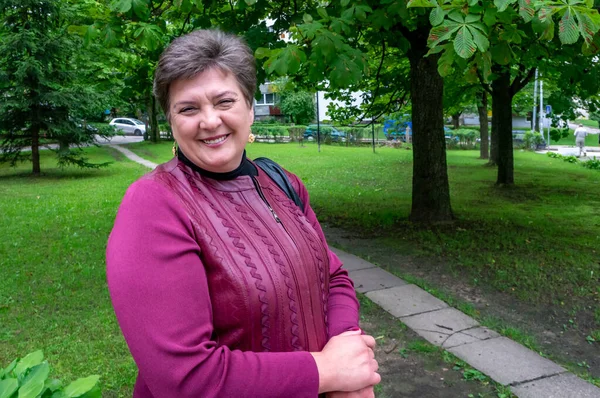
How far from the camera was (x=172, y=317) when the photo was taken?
1.21m

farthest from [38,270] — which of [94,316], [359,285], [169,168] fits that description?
[169,168]

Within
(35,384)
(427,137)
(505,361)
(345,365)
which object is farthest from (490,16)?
(427,137)

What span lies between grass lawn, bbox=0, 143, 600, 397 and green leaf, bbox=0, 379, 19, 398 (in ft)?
Result: 7.92

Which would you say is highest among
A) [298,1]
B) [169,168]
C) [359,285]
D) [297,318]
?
[298,1]

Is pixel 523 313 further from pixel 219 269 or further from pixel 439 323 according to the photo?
pixel 219 269

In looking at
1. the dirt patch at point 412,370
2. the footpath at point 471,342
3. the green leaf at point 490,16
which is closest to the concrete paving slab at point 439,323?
the footpath at point 471,342

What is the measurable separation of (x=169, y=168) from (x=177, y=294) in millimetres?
380

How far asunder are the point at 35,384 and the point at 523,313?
4.85 metres

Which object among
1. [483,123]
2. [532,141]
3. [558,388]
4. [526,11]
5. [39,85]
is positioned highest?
[39,85]

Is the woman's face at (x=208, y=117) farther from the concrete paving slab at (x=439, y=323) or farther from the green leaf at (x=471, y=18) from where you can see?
the concrete paving slab at (x=439, y=323)

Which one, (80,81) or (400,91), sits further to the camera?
(80,81)

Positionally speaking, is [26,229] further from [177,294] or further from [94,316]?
[177,294]

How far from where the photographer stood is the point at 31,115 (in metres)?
17.5

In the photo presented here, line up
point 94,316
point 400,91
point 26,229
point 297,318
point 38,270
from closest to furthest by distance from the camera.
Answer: point 297,318, point 94,316, point 38,270, point 26,229, point 400,91
